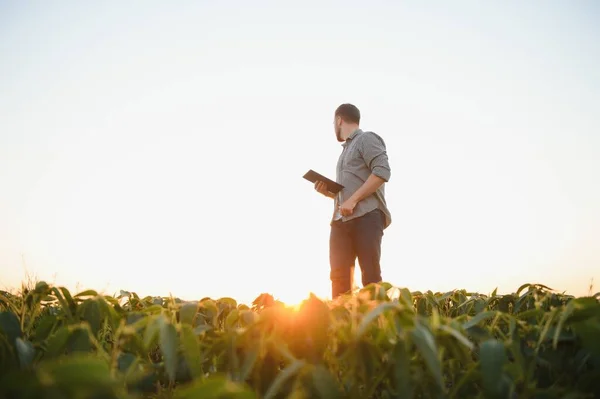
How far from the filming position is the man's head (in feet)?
18.3

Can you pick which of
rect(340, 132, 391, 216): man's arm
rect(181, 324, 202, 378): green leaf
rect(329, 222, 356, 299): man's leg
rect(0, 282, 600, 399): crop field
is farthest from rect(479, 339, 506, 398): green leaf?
rect(329, 222, 356, 299): man's leg

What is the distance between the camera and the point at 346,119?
559cm

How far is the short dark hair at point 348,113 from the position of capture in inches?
220

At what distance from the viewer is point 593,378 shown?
3.06 ft

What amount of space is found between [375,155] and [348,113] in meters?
0.95

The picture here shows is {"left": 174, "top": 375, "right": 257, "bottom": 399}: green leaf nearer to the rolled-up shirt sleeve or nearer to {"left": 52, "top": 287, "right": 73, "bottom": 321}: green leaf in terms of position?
{"left": 52, "top": 287, "right": 73, "bottom": 321}: green leaf

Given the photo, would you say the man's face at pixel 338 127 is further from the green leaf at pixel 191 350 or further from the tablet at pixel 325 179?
the green leaf at pixel 191 350

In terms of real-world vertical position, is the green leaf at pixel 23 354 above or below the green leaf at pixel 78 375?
below

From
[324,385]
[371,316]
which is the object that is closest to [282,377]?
[324,385]

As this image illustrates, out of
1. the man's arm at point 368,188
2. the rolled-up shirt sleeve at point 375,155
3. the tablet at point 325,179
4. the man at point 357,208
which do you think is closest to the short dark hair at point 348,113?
the man at point 357,208

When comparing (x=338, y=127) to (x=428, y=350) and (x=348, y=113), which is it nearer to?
(x=348, y=113)

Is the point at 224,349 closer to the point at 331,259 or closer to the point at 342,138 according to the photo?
the point at 331,259

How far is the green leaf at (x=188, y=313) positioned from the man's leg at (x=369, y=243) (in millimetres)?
3709

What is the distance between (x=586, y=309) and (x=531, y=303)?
3.39 feet
